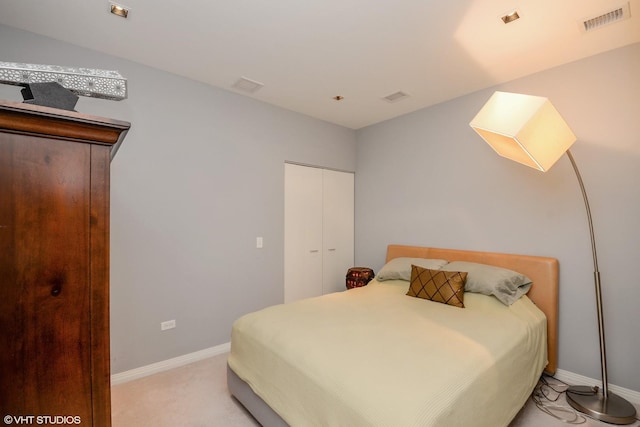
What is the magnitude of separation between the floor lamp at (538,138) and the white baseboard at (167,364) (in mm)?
2973

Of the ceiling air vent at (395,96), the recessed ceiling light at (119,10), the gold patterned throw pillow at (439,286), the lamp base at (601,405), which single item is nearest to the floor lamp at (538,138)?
the lamp base at (601,405)

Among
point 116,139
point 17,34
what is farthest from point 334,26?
point 17,34

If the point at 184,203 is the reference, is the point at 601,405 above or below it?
below

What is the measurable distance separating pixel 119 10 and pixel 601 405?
164 inches

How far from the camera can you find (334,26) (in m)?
2.04

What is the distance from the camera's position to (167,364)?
267 centimetres

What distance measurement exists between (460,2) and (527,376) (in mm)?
2396

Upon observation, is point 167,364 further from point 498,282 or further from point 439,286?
point 498,282

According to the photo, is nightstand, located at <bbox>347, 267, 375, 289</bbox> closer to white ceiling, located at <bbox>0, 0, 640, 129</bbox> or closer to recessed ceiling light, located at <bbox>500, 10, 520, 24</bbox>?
white ceiling, located at <bbox>0, 0, 640, 129</bbox>

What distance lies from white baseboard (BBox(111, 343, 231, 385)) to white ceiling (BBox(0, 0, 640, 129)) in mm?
2494

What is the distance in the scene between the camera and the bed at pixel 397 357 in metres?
1.30

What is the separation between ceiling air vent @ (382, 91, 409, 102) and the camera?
3.09 metres

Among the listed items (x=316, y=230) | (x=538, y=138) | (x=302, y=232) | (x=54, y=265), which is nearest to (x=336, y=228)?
(x=316, y=230)

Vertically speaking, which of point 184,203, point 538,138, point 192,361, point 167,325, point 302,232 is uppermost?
point 538,138
